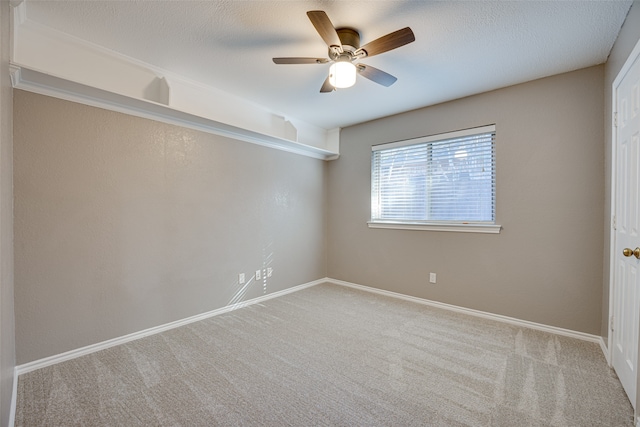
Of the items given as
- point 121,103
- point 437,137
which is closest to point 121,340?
point 121,103

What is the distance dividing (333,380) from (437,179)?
268cm

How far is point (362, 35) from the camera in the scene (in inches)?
84.9

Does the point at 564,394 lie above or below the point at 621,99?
below

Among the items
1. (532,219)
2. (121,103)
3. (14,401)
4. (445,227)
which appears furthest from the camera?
(445,227)

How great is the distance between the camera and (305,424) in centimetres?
154

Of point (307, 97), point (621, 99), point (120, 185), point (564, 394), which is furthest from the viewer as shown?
point (307, 97)

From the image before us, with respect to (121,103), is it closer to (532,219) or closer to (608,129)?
(532,219)

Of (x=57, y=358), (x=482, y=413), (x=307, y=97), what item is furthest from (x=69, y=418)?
(x=307, y=97)

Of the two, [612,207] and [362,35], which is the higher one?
[362,35]

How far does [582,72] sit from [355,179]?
2.71m

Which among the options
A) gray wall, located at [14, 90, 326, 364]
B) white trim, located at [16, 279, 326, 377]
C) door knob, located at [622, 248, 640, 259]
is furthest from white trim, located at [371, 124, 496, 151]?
white trim, located at [16, 279, 326, 377]

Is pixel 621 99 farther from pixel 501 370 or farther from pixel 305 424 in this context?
pixel 305 424

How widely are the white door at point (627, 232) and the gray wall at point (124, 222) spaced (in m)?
3.36

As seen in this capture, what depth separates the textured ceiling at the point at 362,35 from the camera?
186cm
